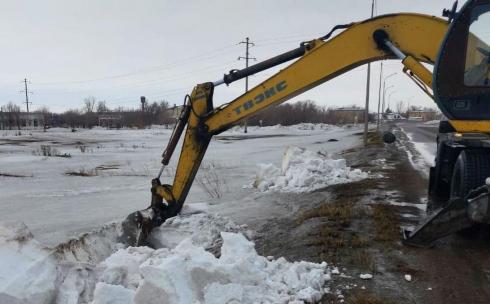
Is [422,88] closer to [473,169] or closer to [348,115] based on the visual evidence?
[473,169]

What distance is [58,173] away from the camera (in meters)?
17.7

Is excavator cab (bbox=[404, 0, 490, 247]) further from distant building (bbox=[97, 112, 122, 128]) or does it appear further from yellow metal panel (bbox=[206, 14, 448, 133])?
distant building (bbox=[97, 112, 122, 128])

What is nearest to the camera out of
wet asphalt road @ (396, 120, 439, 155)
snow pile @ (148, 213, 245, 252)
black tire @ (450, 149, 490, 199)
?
black tire @ (450, 149, 490, 199)

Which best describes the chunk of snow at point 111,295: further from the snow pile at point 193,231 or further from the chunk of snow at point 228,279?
the snow pile at point 193,231

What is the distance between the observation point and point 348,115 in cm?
13312

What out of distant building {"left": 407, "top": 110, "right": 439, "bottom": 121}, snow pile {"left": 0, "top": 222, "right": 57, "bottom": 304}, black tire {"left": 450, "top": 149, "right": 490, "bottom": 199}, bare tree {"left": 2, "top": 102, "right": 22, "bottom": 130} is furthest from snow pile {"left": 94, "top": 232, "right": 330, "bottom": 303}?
distant building {"left": 407, "top": 110, "right": 439, "bottom": 121}

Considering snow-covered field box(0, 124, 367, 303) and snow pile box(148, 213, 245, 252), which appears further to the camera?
snow pile box(148, 213, 245, 252)

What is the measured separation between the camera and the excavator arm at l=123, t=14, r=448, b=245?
616 centimetres

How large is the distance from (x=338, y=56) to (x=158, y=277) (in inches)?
170

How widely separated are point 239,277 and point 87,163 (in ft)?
62.6

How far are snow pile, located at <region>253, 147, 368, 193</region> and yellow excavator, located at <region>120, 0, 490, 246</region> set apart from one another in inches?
130

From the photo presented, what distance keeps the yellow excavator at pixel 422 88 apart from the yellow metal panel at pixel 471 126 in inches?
0.4

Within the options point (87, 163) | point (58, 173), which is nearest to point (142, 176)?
point (58, 173)

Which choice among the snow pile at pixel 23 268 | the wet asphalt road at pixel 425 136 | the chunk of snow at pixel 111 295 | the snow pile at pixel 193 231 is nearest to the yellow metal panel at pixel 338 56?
the snow pile at pixel 193 231
